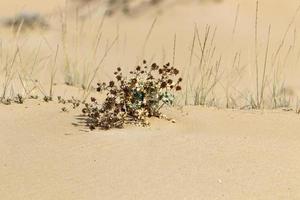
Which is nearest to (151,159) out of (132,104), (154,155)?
(154,155)

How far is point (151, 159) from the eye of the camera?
4070 millimetres

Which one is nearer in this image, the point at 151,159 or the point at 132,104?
the point at 151,159

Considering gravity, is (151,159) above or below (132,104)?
below

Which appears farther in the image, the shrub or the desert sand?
the shrub

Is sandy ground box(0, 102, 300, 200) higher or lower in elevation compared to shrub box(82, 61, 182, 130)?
lower

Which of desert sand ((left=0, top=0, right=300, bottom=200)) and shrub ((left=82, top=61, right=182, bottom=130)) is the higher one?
shrub ((left=82, top=61, right=182, bottom=130))

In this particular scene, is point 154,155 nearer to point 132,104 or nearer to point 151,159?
point 151,159

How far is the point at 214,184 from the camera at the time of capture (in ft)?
12.3

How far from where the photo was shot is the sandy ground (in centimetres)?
368

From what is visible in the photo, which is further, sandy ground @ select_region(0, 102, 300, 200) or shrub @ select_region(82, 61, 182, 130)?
shrub @ select_region(82, 61, 182, 130)

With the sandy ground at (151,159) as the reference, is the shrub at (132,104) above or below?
above

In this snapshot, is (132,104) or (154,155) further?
(132,104)

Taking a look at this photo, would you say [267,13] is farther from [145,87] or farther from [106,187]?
[106,187]

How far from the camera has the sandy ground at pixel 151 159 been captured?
145 inches
